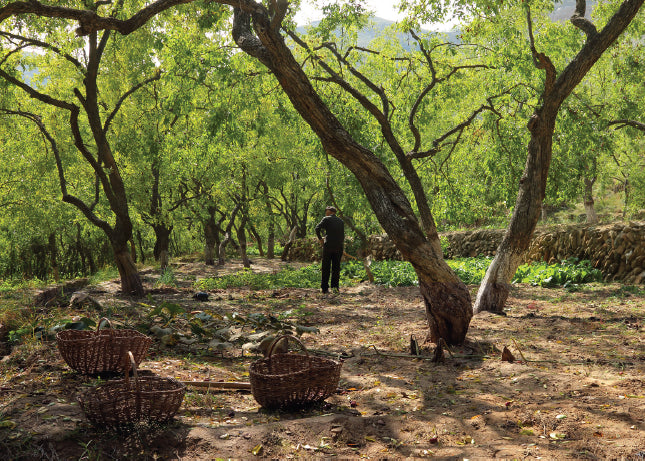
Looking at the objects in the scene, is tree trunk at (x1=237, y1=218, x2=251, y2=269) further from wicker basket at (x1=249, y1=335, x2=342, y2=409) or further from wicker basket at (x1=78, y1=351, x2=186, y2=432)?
wicker basket at (x1=78, y1=351, x2=186, y2=432)

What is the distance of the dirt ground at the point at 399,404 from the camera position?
3.32 m

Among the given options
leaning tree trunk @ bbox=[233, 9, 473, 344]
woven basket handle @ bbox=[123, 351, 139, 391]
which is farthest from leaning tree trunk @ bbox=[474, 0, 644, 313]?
woven basket handle @ bbox=[123, 351, 139, 391]

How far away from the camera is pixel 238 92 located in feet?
32.0

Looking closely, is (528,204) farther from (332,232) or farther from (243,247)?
(243,247)

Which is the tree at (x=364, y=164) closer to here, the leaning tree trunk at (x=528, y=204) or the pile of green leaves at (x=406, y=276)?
the leaning tree trunk at (x=528, y=204)

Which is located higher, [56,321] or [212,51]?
[212,51]

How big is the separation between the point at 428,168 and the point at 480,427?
30.4ft

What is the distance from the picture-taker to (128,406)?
344cm

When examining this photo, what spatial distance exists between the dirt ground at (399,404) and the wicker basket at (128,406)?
85 mm

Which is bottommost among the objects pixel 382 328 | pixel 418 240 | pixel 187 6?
pixel 382 328

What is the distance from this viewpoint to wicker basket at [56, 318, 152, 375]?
4.63m

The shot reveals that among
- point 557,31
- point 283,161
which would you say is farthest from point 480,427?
point 283,161

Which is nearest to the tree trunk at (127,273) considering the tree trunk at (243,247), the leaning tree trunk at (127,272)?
the leaning tree trunk at (127,272)

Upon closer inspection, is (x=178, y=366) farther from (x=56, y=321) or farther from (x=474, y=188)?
A: (x=474, y=188)
